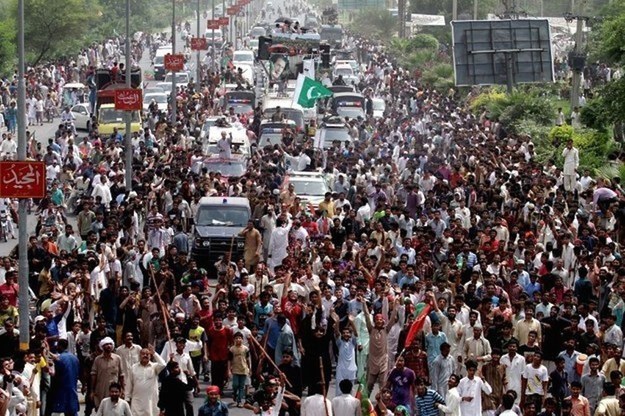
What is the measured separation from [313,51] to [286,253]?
32.4 meters

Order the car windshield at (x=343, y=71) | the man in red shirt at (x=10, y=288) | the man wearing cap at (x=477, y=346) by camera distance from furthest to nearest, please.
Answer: the car windshield at (x=343, y=71)
the man in red shirt at (x=10, y=288)
the man wearing cap at (x=477, y=346)

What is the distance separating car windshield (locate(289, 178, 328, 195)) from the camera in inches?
1342

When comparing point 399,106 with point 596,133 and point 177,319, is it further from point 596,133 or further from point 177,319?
point 177,319

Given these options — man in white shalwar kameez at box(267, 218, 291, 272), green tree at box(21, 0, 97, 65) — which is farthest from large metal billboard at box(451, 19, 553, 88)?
green tree at box(21, 0, 97, 65)

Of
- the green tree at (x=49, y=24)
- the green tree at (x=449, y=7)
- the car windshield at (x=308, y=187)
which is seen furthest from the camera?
the green tree at (x=449, y=7)

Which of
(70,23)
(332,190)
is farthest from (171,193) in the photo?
(70,23)

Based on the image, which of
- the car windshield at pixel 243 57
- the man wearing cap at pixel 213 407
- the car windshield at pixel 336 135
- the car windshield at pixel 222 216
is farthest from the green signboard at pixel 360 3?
the man wearing cap at pixel 213 407

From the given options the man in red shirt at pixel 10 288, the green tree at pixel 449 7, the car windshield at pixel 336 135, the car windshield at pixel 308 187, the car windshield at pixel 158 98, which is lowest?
the man in red shirt at pixel 10 288

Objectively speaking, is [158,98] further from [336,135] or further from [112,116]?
[336,135]

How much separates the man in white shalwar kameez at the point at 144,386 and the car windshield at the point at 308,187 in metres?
14.3

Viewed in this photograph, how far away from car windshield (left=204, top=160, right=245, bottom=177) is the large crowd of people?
31.1 inches

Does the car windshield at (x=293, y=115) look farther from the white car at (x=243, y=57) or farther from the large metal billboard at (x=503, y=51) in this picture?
the white car at (x=243, y=57)

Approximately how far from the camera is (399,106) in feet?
187

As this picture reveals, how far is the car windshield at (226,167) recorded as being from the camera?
3719 centimetres
